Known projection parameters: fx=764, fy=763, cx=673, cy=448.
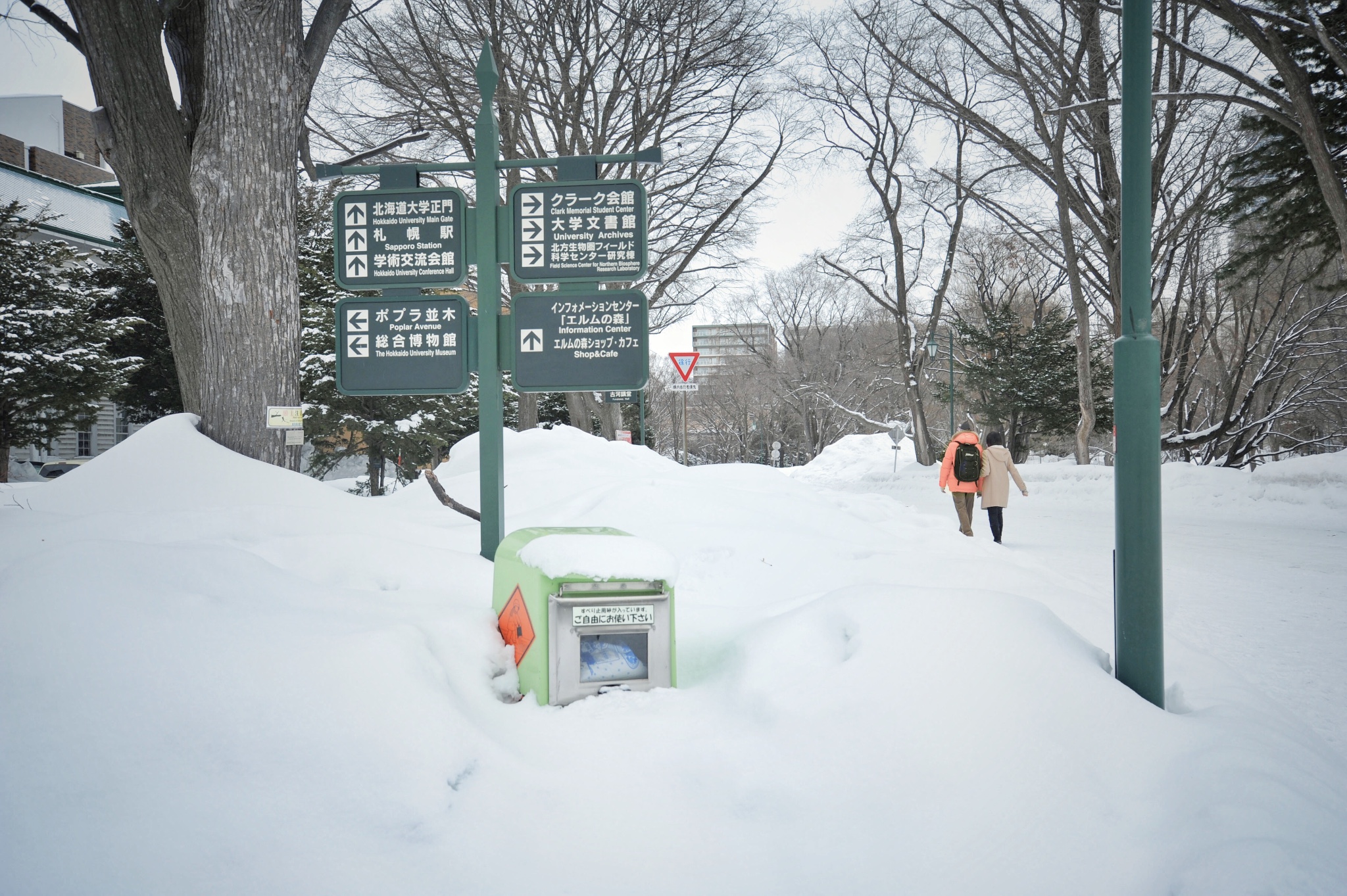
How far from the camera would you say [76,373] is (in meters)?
19.8

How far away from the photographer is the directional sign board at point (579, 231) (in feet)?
Answer: 17.2

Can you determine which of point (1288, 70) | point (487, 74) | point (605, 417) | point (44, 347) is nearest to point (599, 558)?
point (487, 74)

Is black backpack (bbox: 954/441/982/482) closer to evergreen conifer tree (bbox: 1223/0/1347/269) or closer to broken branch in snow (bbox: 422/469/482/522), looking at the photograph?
broken branch in snow (bbox: 422/469/482/522)

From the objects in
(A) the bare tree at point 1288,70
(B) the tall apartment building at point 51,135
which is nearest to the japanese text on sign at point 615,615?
(A) the bare tree at point 1288,70

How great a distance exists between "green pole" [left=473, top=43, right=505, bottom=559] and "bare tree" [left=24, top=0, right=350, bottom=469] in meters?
2.52

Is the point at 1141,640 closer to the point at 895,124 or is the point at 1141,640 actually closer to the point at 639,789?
the point at 639,789

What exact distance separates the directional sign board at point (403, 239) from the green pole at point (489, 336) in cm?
15

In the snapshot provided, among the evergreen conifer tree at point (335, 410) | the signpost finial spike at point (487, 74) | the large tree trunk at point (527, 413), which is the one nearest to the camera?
the signpost finial spike at point (487, 74)

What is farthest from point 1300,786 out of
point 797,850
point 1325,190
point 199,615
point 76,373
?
point 76,373

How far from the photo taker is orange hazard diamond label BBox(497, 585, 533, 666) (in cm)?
341

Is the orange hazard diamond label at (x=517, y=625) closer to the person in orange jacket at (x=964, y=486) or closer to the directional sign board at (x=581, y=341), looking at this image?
the directional sign board at (x=581, y=341)

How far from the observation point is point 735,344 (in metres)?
50.7

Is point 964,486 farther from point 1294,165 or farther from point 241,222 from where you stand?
point 1294,165

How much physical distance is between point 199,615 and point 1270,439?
136 feet
